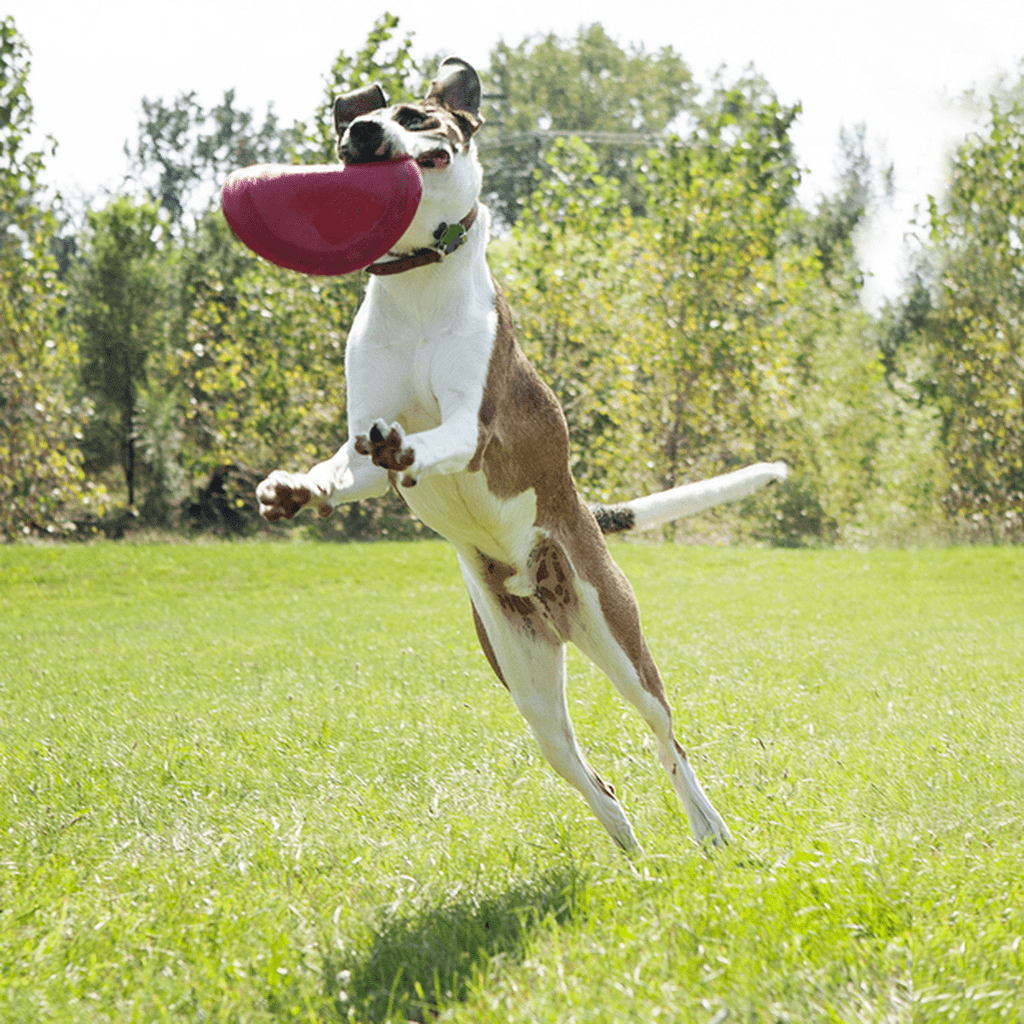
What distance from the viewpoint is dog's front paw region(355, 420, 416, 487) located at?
2.56 meters

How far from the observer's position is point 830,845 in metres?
3.50

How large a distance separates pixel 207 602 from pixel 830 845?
10650mm

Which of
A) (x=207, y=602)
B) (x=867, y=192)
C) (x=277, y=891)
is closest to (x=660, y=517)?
(x=277, y=891)

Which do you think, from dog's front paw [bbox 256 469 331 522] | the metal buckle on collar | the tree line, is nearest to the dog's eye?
the metal buckle on collar

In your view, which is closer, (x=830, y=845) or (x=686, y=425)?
(x=830, y=845)

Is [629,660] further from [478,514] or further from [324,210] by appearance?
[324,210]

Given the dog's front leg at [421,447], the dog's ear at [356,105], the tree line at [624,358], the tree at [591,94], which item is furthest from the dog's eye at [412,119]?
the tree at [591,94]

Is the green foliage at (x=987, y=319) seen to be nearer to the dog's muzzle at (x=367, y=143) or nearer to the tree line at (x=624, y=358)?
the tree line at (x=624, y=358)

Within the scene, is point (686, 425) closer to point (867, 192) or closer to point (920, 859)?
point (920, 859)

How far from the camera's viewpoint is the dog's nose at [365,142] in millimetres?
2803

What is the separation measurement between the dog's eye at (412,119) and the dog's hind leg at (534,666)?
4.59 ft

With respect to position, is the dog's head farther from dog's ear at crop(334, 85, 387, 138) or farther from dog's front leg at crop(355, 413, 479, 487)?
dog's front leg at crop(355, 413, 479, 487)

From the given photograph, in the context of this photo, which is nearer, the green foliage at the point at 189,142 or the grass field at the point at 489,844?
the grass field at the point at 489,844

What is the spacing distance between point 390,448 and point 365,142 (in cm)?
86
